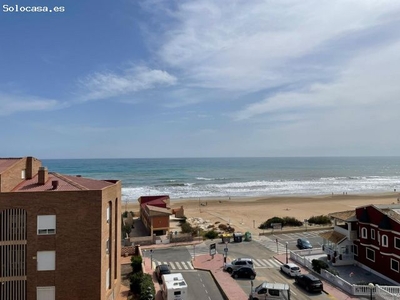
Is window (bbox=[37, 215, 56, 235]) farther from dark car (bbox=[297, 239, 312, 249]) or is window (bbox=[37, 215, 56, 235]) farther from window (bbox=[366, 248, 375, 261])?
dark car (bbox=[297, 239, 312, 249])

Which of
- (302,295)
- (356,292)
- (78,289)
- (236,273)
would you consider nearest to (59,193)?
(78,289)

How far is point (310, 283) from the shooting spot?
92.7ft

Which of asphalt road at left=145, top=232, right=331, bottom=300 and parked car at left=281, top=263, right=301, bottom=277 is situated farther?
parked car at left=281, top=263, right=301, bottom=277

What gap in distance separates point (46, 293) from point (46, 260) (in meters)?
2.23

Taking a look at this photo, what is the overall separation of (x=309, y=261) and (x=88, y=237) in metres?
23.8

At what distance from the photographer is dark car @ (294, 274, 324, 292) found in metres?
28.0

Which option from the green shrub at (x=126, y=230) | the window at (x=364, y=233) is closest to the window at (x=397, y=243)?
the window at (x=364, y=233)

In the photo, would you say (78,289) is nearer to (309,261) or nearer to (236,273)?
(236,273)

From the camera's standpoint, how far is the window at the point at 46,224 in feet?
71.7

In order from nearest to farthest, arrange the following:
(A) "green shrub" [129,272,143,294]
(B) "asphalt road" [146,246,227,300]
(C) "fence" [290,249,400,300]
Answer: (C) "fence" [290,249,400,300], (A) "green shrub" [129,272,143,294], (B) "asphalt road" [146,246,227,300]

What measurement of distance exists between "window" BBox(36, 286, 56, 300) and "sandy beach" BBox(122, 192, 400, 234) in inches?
1415

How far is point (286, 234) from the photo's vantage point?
50656 millimetres

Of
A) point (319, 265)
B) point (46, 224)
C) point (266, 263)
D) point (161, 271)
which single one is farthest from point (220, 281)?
point (46, 224)

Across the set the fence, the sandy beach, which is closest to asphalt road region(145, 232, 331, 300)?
the fence
